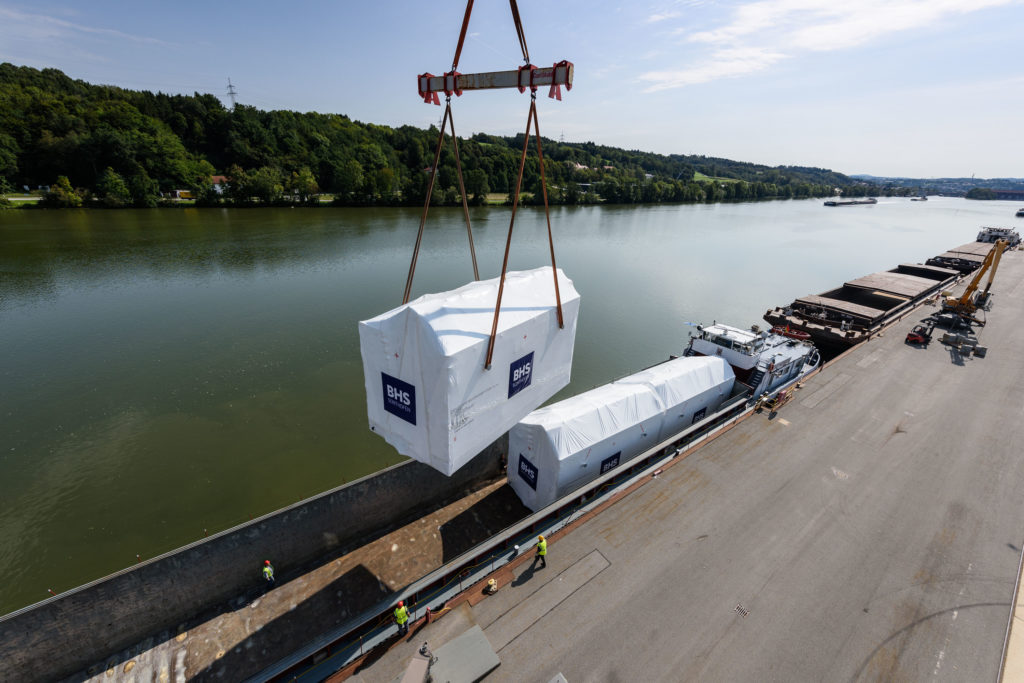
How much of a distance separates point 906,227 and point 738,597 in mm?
124695

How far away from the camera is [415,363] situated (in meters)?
6.36

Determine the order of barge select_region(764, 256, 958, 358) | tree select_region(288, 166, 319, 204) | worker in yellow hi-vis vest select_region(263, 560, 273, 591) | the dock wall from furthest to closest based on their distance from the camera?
tree select_region(288, 166, 319, 204) < barge select_region(764, 256, 958, 358) < worker in yellow hi-vis vest select_region(263, 560, 273, 591) < the dock wall

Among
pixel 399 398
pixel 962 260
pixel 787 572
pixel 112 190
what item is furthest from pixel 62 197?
pixel 962 260

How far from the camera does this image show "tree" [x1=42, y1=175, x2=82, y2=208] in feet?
176

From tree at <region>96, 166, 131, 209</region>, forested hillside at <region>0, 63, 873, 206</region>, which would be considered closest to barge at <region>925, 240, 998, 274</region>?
forested hillside at <region>0, 63, 873, 206</region>

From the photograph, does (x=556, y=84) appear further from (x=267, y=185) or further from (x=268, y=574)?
(x=267, y=185)

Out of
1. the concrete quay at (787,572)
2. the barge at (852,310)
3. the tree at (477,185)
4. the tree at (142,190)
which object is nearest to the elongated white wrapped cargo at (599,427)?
the concrete quay at (787,572)

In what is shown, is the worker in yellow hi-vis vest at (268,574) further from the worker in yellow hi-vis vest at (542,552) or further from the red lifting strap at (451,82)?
the red lifting strap at (451,82)

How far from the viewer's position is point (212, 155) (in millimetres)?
79938

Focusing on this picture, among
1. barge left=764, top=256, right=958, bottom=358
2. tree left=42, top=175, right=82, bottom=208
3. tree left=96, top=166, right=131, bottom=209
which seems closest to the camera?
barge left=764, top=256, right=958, bottom=358

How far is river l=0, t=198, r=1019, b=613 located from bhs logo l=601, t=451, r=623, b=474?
25.3ft

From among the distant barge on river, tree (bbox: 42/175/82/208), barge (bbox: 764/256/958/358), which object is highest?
the distant barge on river

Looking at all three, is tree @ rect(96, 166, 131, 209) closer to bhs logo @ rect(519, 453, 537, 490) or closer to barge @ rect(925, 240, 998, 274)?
bhs logo @ rect(519, 453, 537, 490)

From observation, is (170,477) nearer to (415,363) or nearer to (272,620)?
(272,620)
